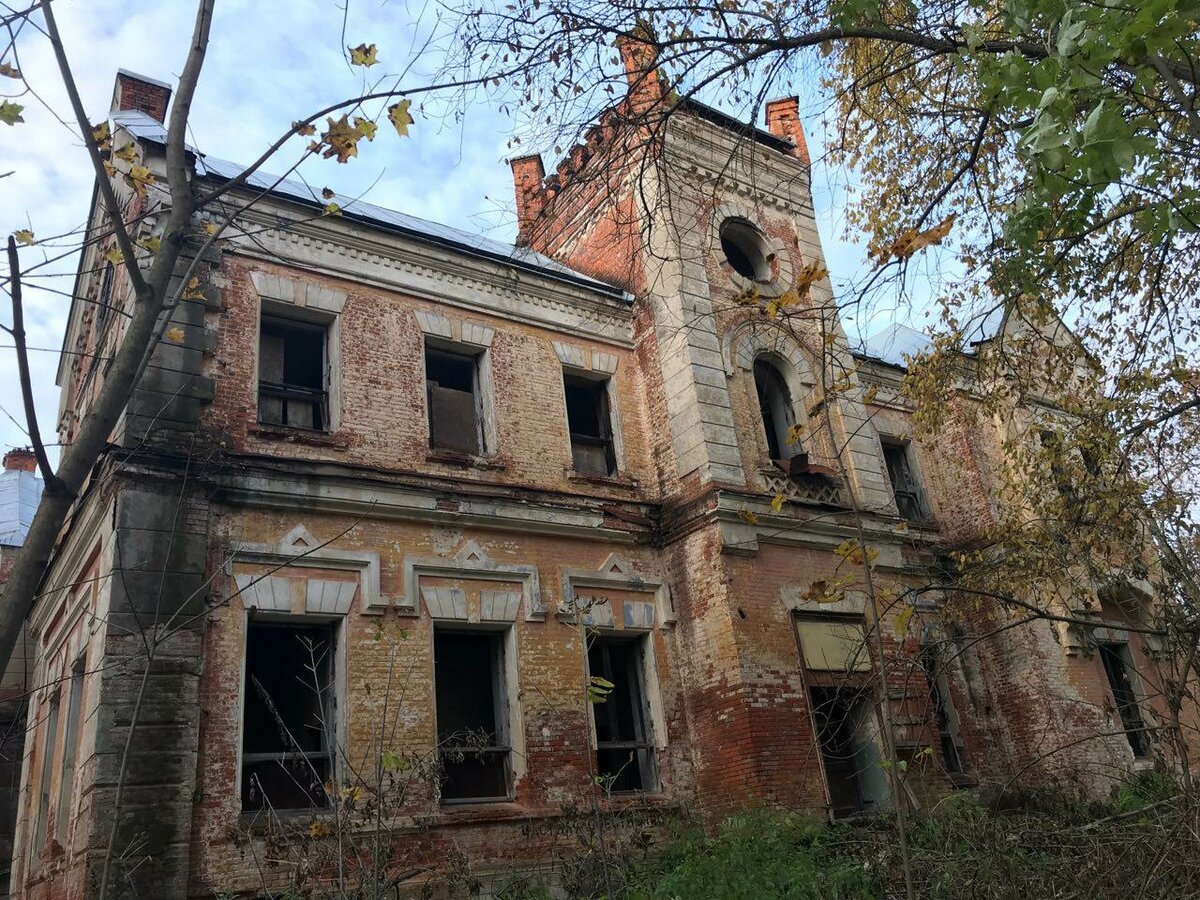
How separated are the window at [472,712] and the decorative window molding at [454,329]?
3842 mm

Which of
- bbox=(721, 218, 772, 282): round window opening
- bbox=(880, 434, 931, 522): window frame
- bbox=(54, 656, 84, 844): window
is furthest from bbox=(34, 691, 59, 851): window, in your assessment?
bbox=(880, 434, 931, 522): window frame

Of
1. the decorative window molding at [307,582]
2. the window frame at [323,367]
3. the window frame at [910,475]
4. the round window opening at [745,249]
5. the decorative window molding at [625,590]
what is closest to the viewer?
the decorative window molding at [307,582]

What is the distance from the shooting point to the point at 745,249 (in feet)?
50.5

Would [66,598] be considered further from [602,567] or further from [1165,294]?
[1165,294]

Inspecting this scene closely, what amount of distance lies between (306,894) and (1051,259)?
823 centimetres

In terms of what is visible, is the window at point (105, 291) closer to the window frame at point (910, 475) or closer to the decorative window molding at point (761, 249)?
the decorative window molding at point (761, 249)

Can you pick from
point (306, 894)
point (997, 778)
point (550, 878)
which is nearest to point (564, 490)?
point (550, 878)

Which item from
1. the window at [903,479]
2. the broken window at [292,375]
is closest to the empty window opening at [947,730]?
the window at [903,479]

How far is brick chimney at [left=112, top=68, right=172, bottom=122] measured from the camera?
43.5 feet

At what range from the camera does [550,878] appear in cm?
981

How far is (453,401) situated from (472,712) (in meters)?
3.95

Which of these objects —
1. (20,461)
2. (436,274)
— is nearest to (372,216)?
(436,274)

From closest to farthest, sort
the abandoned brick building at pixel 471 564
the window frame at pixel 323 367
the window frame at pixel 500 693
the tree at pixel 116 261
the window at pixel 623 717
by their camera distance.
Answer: the tree at pixel 116 261, the abandoned brick building at pixel 471 564, the window frame at pixel 500 693, the window frame at pixel 323 367, the window at pixel 623 717

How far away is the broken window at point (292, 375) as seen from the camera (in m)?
10.8
